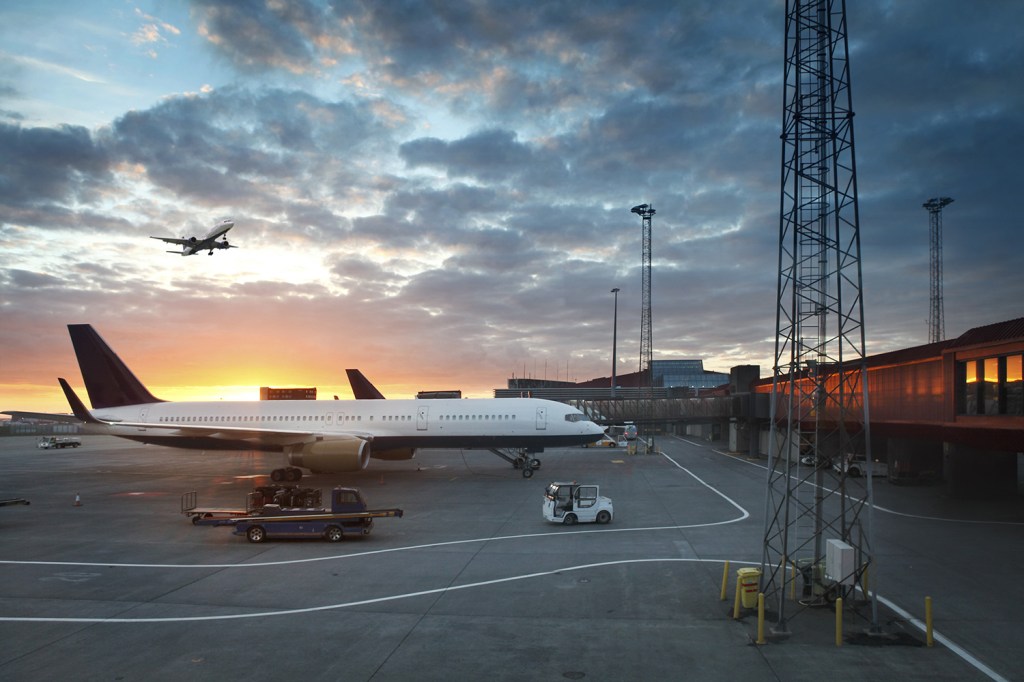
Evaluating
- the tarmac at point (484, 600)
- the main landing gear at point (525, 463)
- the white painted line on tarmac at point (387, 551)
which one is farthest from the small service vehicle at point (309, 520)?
the main landing gear at point (525, 463)

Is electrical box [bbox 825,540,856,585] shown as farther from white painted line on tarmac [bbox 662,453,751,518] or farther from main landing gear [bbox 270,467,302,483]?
main landing gear [bbox 270,467,302,483]

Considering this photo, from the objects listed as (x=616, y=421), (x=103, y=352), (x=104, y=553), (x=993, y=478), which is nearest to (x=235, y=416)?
(x=103, y=352)

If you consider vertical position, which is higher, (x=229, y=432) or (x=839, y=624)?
(x=229, y=432)

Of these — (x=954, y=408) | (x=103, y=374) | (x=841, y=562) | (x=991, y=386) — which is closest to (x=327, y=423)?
(x=103, y=374)

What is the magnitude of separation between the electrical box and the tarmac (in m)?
0.97

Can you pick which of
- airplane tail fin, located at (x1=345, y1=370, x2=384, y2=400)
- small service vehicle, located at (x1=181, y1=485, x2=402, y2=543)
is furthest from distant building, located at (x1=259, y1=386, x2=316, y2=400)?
small service vehicle, located at (x1=181, y1=485, x2=402, y2=543)

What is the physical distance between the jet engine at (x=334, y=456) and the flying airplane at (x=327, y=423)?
0.21ft

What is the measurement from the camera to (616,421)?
233 ft

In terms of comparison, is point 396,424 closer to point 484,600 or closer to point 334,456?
point 334,456

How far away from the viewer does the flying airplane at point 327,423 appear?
42.8 meters

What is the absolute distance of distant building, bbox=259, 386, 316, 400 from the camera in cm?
11150

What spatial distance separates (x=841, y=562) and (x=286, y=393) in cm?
10839

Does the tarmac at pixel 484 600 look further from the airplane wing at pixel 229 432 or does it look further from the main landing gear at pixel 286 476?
the main landing gear at pixel 286 476

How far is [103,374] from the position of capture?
166 feet
